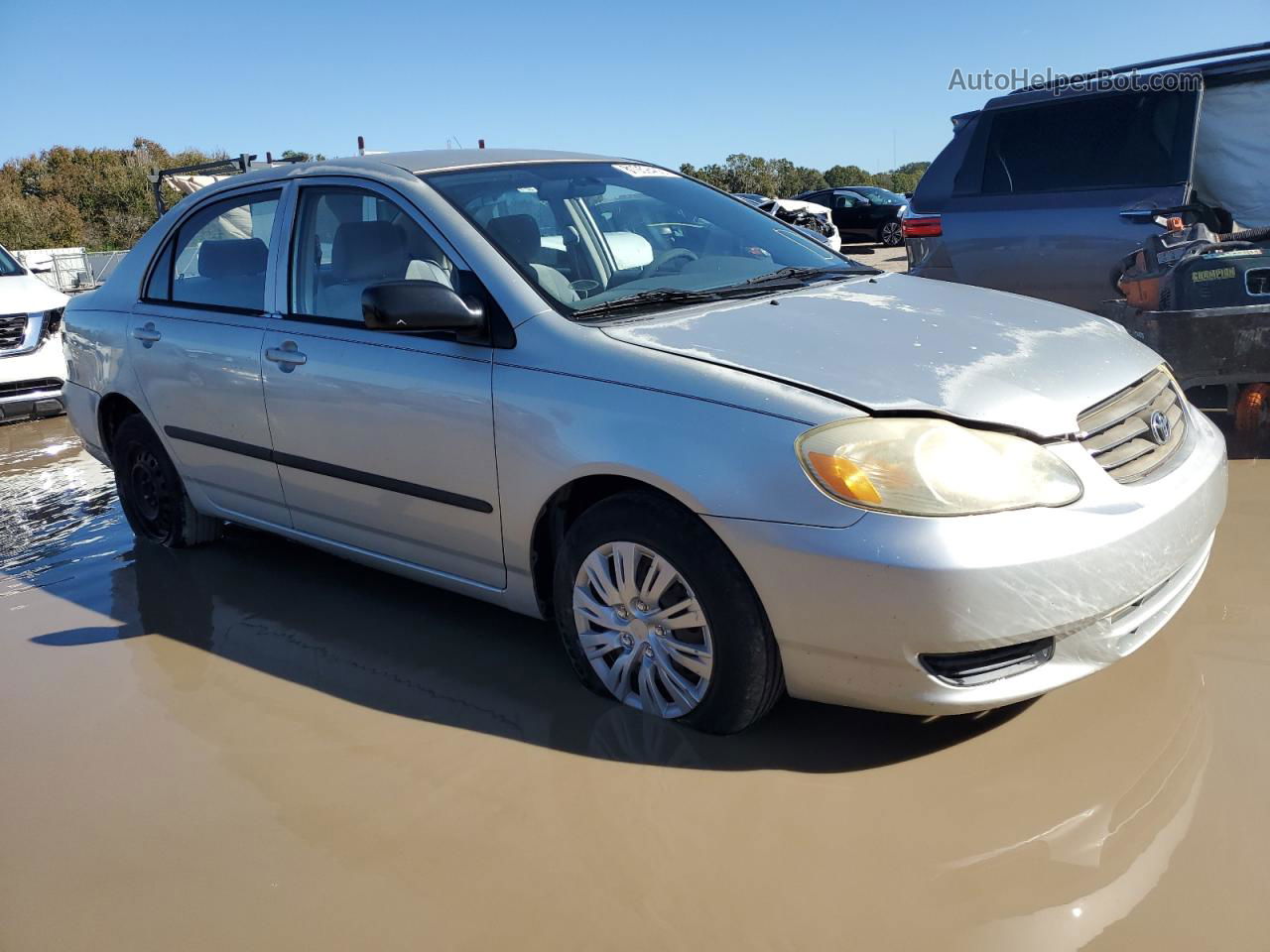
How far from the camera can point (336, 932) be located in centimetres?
228

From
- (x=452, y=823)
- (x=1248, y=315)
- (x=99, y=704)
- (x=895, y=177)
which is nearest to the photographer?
(x=452, y=823)

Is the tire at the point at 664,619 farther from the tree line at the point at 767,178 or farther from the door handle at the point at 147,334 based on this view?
the tree line at the point at 767,178

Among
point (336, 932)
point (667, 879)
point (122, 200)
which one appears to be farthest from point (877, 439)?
point (122, 200)

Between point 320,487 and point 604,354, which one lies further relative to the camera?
point 320,487

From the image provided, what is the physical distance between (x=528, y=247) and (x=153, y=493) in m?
2.48

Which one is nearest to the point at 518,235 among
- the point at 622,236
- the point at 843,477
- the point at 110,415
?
the point at 622,236

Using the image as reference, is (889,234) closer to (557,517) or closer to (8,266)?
(8,266)

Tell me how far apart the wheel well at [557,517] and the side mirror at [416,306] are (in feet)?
1.87

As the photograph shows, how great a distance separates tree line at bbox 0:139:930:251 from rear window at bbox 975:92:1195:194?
26.8 meters

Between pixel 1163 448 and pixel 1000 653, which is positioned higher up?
pixel 1163 448

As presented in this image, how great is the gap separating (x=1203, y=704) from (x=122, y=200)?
44.1 m

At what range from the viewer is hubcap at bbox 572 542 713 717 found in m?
2.81

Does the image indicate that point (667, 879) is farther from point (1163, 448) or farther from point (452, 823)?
point (1163, 448)

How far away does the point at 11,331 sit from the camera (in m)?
8.15
